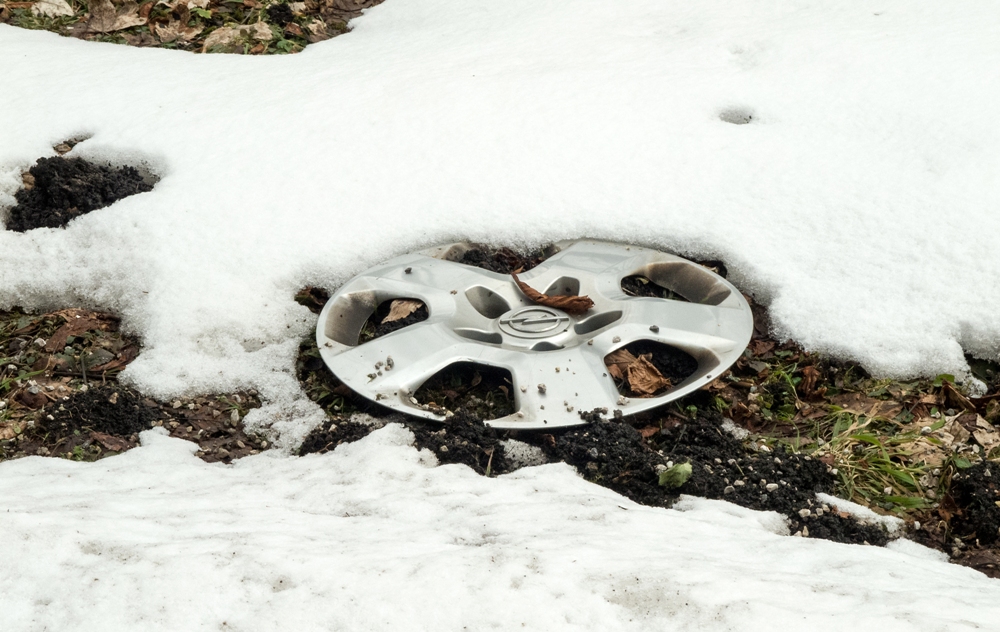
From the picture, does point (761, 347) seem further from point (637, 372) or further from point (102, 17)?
point (102, 17)

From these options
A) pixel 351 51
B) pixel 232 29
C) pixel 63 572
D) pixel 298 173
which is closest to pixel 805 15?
pixel 351 51

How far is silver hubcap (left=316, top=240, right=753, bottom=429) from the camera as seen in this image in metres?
2.79

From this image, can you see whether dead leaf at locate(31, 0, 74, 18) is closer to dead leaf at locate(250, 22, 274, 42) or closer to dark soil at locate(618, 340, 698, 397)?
dead leaf at locate(250, 22, 274, 42)

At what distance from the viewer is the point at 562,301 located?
314cm

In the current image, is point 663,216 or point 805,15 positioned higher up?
point 805,15

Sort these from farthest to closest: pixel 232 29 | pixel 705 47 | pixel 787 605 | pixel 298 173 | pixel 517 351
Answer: pixel 232 29 → pixel 705 47 → pixel 298 173 → pixel 517 351 → pixel 787 605

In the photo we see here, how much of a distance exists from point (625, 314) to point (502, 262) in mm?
667

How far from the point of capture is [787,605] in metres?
1.54

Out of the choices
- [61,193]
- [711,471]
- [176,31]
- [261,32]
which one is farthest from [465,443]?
[176,31]

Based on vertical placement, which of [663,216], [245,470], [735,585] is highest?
[735,585]

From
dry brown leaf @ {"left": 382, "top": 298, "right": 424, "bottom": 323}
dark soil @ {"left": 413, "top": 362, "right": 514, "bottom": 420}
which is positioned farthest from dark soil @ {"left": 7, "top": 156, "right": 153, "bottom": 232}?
dark soil @ {"left": 413, "top": 362, "right": 514, "bottom": 420}

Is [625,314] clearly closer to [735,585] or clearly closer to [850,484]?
[850,484]

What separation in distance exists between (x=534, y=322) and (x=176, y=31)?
3525mm

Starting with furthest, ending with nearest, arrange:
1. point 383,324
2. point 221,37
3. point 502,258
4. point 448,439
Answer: point 221,37 < point 502,258 < point 383,324 < point 448,439
